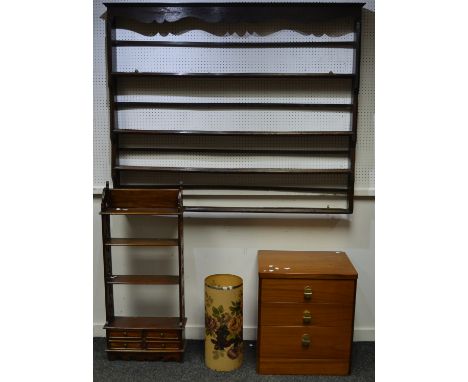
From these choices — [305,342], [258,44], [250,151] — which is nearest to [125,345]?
[305,342]

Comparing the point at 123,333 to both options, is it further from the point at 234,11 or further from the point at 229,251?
the point at 234,11

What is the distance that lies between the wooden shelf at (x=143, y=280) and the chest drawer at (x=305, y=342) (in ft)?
2.10

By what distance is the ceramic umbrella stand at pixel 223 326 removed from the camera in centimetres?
269

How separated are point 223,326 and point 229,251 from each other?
531mm

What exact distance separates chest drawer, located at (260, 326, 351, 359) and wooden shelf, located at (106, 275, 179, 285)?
25.2 inches

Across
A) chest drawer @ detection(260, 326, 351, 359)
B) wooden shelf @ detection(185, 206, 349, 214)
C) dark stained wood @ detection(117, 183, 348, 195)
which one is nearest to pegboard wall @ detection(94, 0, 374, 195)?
dark stained wood @ detection(117, 183, 348, 195)

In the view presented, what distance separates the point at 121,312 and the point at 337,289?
152 centimetres

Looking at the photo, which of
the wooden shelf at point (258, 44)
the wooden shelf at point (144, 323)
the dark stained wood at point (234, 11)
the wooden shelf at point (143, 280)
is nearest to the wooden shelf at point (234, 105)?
the wooden shelf at point (258, 44)

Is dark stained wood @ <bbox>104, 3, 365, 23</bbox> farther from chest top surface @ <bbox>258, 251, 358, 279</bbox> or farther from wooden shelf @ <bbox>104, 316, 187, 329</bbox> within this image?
wooden shelf @ <bbox>104, 316, 187, 329</bbox>

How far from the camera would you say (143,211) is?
2.66 meters

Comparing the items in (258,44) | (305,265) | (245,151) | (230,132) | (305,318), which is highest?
(258,44)

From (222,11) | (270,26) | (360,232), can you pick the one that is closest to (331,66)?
(270,26)

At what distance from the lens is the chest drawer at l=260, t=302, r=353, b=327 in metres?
2.63

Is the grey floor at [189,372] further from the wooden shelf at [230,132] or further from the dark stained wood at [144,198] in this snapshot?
the wooden shelf at [230,132]
